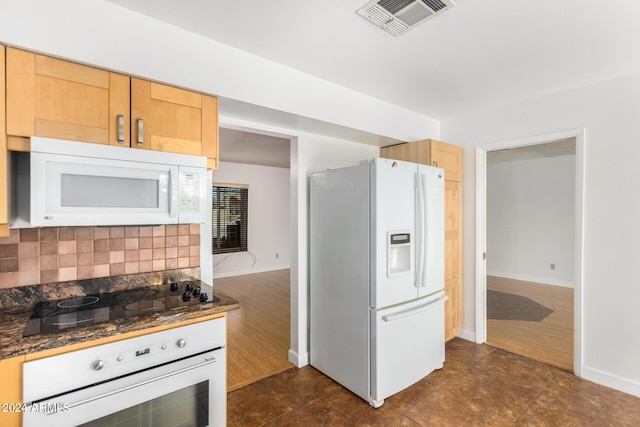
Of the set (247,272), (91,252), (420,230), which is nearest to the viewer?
(91,252)

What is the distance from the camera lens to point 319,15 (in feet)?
5.59

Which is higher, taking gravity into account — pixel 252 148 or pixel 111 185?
pixel 252 148

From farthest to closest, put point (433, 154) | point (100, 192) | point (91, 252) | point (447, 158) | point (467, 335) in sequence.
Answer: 1. point (467, 335)
2. point (447, 158)
3. point (433, 154)
4. point (91, 252)
5. point (100, 192)

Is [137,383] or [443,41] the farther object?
[443,41]

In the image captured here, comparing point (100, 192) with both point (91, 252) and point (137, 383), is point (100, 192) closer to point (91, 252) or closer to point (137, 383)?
point (91, 252)

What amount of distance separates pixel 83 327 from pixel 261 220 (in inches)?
226

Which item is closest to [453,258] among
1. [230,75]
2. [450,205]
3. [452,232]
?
[452,232]

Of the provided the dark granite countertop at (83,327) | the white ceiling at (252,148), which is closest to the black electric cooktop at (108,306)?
the dark granite countertop at (83,327)

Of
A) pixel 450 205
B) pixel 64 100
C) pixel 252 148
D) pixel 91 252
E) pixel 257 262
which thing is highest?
pixel 252 148

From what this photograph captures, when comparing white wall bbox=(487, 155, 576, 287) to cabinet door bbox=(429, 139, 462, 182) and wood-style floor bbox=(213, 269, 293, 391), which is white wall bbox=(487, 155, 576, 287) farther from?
wood-style floor bbox=(213, 269, 293, 391)

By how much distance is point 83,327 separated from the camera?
134 cm

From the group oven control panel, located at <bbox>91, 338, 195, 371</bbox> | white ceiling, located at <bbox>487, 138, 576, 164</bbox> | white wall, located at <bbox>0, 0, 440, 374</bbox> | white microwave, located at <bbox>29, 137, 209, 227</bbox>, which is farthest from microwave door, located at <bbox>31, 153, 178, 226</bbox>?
white ceiling, located at <bbox>487, 138, 576, 164</bbox>

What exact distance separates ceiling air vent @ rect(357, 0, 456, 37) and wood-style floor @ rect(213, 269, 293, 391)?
2.80 meters

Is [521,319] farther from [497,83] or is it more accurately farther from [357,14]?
[357,14]
